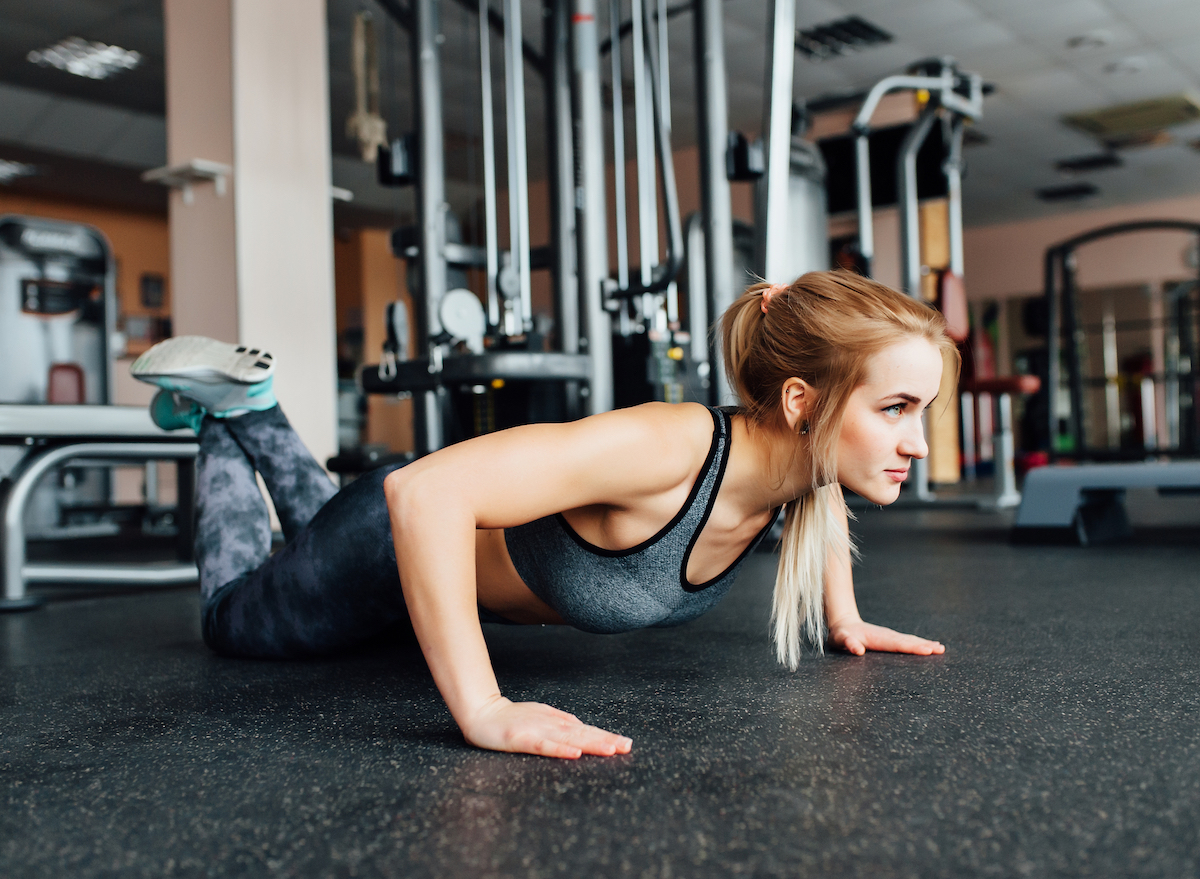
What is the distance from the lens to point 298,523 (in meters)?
1.51

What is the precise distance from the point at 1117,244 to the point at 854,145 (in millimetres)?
6108

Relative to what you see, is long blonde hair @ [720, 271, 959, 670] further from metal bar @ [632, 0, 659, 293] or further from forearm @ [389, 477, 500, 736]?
metal bar @ [632, 0, 659, 293]

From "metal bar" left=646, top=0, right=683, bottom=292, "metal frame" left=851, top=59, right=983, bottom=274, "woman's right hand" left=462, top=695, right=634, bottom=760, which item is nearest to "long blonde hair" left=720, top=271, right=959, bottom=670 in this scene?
"woman's right hand" left=462, top=695, right=634, bottom=760

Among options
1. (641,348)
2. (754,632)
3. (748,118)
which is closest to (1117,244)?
(748,118)

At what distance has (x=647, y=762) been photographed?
87 centimetres

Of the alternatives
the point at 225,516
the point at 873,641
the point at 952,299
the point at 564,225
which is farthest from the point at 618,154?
the point at 873,641

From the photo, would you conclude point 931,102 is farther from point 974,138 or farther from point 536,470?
point 536,470

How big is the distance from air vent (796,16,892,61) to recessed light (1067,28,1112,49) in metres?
1.05

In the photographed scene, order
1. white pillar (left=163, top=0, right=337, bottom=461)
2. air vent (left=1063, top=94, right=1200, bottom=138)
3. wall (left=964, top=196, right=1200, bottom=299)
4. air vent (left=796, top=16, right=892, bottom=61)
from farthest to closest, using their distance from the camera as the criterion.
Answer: wall (left=964, top=196, right=1200, bottom=299) < air vent (left=1063, top=94, right=1200, bottom=138) < air vent (left=796, top=16, right=892, bottom=61) < white pillar (left=163, top=0, right=337, bottom=461)

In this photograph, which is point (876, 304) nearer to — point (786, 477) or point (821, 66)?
point (786, 477)

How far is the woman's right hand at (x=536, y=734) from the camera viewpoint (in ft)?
2.89

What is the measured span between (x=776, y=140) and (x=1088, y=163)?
23.1 feet

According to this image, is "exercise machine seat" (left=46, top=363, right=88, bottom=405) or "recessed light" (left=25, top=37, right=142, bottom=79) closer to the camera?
"exercise machine seat" (left=46, top=363, right=88, bottom=405)

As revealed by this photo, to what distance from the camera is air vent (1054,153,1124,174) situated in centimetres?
774
